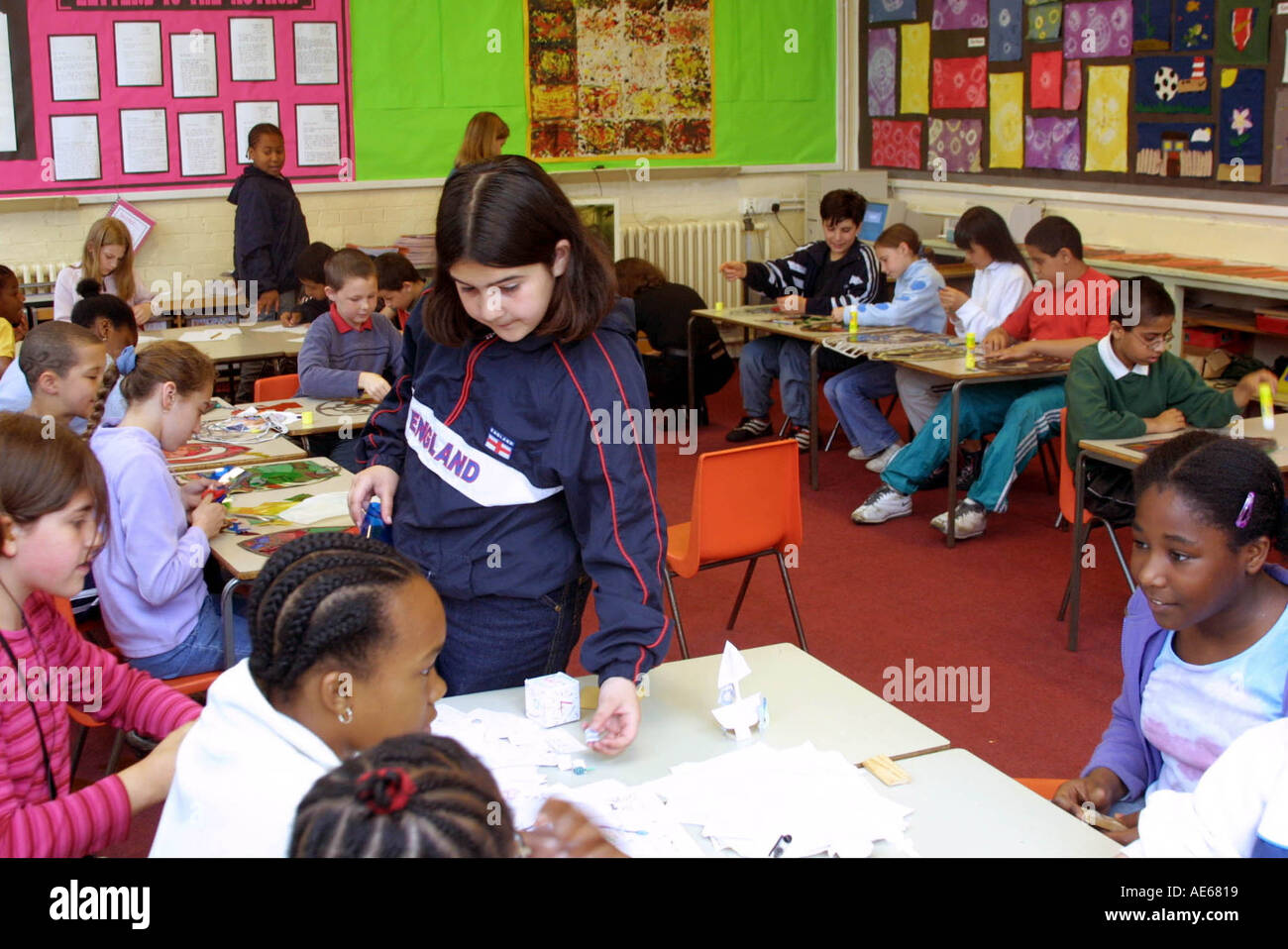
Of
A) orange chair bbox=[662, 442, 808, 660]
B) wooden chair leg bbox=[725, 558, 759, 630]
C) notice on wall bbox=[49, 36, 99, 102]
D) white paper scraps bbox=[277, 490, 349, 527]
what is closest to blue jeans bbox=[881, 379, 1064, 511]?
wooden chair leg bbox=[725, 558, 759, 630]

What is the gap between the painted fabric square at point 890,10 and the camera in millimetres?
8750

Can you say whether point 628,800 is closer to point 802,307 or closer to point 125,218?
point 802,307

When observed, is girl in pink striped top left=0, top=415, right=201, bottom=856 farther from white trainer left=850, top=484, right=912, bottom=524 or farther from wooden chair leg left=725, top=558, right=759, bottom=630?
white trainer left=850, top=484, right=912, bottom=524

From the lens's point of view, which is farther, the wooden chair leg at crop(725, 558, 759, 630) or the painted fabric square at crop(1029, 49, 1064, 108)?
the painted fabric square at crop(1029, 49, 1064, 108)

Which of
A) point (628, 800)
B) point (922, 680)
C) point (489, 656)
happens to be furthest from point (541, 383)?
point (922, 680)

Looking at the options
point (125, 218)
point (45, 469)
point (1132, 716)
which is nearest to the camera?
point (45, 469)

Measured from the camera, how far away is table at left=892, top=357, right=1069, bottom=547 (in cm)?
530

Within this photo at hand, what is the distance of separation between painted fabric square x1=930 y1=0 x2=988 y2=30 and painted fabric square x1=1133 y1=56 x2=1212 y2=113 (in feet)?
4.44

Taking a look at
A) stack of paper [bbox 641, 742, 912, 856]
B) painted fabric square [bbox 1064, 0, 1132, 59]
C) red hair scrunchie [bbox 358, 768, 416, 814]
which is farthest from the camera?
painted fabric square [bbox 1064, 0, 1132, 59]

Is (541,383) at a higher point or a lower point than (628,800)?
higher

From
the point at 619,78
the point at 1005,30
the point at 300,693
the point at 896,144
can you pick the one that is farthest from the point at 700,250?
the point at 300,693

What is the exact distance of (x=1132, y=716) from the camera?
2.14 meters

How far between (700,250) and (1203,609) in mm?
7491
